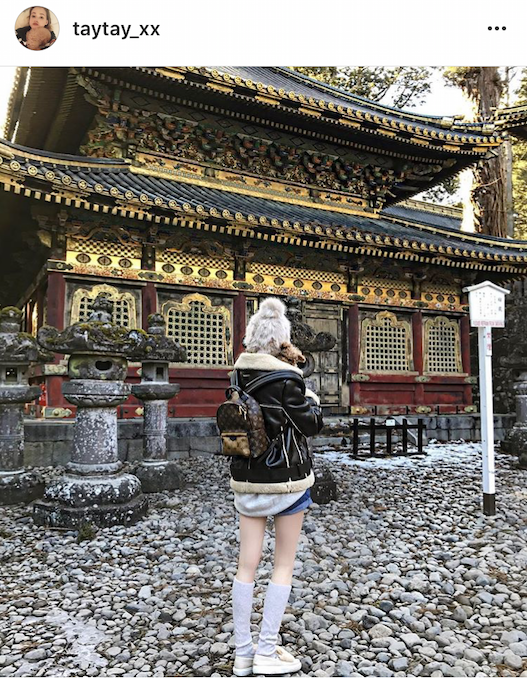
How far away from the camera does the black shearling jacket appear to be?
7.66ft

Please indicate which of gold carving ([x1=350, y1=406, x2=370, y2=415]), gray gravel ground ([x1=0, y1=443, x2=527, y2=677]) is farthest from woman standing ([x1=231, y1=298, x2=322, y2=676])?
gold carving ([x1=350, y1=406, x2=370, y2=415])

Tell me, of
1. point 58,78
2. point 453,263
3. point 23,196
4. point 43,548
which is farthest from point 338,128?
point 43,548

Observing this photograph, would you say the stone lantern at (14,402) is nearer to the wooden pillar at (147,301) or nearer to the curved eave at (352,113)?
the wooden pillar at (147,301)

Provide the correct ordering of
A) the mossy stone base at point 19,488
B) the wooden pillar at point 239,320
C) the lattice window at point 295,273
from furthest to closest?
the lattice window at point 295,273, the wooden pillar at point 239,320, the mossy stone base at point 19,488

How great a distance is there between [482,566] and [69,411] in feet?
23.7

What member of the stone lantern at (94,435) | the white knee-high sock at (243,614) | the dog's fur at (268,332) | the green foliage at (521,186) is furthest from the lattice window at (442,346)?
the green foliage at (521,186)

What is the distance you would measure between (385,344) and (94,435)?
29.7 ft

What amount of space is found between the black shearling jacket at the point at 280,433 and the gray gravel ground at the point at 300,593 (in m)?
1.01

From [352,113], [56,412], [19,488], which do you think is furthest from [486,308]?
[352,113]

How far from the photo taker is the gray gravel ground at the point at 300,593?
2.58 m

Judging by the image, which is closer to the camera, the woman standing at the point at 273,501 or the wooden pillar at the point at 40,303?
the woman standing at the point at 273,501

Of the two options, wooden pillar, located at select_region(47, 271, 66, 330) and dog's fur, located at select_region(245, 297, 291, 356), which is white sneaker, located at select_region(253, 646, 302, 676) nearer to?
dog's fur, located at select_region(245, 297, 291, 356)
